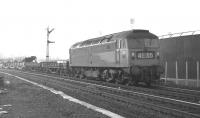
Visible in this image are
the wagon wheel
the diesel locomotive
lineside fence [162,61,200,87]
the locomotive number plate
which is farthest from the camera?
lineside fence [162,61,200,87]

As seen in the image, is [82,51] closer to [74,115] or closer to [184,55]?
[184,55]

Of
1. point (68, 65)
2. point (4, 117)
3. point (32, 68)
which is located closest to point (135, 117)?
point (4, 117)

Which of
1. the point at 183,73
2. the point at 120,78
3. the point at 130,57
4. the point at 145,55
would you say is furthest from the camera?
the point at 183,73

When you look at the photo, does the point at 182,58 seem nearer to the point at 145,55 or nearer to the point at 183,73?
the point at 183,73

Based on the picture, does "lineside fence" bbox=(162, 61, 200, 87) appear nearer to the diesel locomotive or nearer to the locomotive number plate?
the diesel locomotive

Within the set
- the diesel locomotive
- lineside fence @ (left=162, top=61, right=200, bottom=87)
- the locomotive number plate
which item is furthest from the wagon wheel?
lineside fence @ (left=162, top=61, right=200, bottom=87)

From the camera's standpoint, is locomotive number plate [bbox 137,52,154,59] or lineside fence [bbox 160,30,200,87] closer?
locomotive number plate [bbox 137,52,154,59]

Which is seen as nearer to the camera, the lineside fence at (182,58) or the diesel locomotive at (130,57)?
the diesel locomotive at (130,57)

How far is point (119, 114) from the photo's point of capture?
10.9 metres

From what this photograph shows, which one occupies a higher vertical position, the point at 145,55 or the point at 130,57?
the point at 145,55

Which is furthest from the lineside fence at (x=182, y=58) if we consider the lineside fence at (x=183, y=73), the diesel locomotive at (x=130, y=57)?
the diesel locomotive at (x=130, y=57)

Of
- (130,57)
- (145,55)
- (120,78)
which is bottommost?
(120,78)

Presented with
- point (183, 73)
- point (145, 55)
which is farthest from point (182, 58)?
point (145, 55)

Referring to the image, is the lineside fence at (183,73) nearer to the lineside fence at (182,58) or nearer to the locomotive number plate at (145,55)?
the lineside fence at (182,58)
